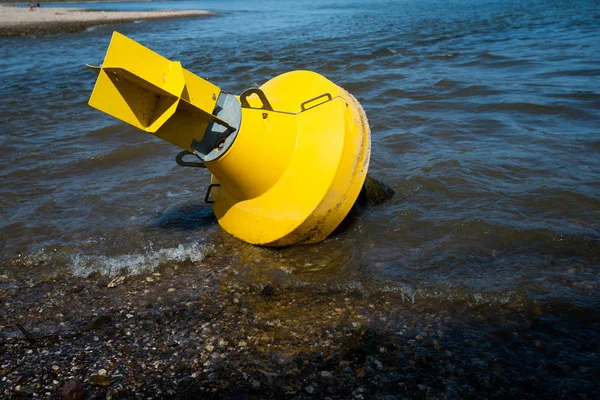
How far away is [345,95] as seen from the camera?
3553mm

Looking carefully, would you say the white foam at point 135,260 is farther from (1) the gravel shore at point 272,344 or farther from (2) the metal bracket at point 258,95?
(2) the metal bracket at point 258,95

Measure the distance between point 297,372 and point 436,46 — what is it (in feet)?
38.2

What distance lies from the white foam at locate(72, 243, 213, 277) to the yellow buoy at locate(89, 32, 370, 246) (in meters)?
0.38

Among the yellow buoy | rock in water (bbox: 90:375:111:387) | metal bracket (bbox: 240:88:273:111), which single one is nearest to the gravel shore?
rock in water (bbox: 90:375:111:387)

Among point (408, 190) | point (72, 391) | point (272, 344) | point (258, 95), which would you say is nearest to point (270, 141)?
point (258, 95)

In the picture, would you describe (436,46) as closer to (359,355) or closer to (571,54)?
(571,54)

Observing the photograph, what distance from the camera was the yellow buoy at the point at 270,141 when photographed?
9.40 feet

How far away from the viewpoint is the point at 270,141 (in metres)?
3.28

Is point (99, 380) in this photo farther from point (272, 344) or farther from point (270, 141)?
point (270, 141)

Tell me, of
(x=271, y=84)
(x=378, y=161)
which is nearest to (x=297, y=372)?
(x=271, y=84)

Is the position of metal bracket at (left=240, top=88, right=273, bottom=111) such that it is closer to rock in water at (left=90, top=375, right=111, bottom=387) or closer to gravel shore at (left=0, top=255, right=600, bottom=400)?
gravel shore at (left=0, top=255, right=600, bottom=400)

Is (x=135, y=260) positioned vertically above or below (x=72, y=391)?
below

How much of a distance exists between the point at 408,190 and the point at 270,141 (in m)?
1.89

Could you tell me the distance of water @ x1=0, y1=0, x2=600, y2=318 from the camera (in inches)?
135
